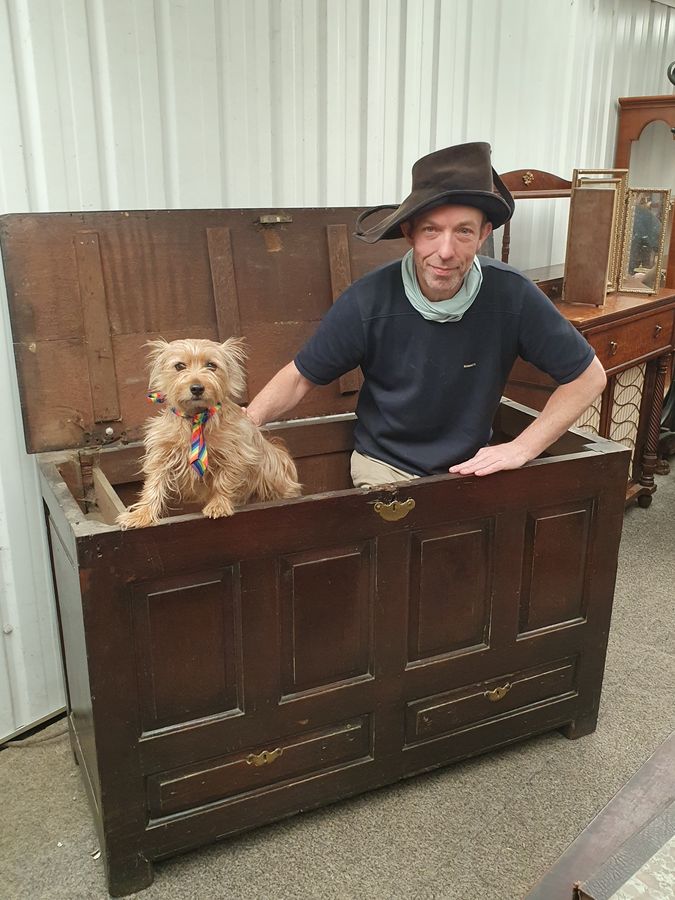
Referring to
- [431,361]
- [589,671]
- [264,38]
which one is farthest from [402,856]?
[264,38]

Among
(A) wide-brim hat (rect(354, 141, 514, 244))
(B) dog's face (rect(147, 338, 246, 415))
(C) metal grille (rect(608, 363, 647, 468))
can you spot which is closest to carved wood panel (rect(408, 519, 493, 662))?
(B) dog's face (rect(147, 338, 246, 415))

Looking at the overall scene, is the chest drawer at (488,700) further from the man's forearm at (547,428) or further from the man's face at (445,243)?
the man's face at (445,243)

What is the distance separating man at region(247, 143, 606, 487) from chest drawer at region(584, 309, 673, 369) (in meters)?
1.10

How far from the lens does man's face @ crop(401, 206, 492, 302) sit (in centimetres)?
192

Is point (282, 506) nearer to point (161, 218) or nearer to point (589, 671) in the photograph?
point (161, 218)

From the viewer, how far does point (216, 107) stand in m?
2.26

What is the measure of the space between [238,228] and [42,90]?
1.88ft

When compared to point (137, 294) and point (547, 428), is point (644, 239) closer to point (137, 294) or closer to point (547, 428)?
point (547, 428)

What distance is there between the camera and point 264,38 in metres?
2.31

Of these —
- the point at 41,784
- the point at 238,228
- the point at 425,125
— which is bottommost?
the point at 41,784

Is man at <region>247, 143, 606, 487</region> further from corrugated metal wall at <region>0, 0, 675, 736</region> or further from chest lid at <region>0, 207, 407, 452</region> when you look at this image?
corrugated metal wall at <region>0, 0, 675, 736</region>

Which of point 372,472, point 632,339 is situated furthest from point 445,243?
point 632,339

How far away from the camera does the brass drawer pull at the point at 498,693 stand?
6.97 ft

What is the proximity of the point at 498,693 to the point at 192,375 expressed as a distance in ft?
3.99
